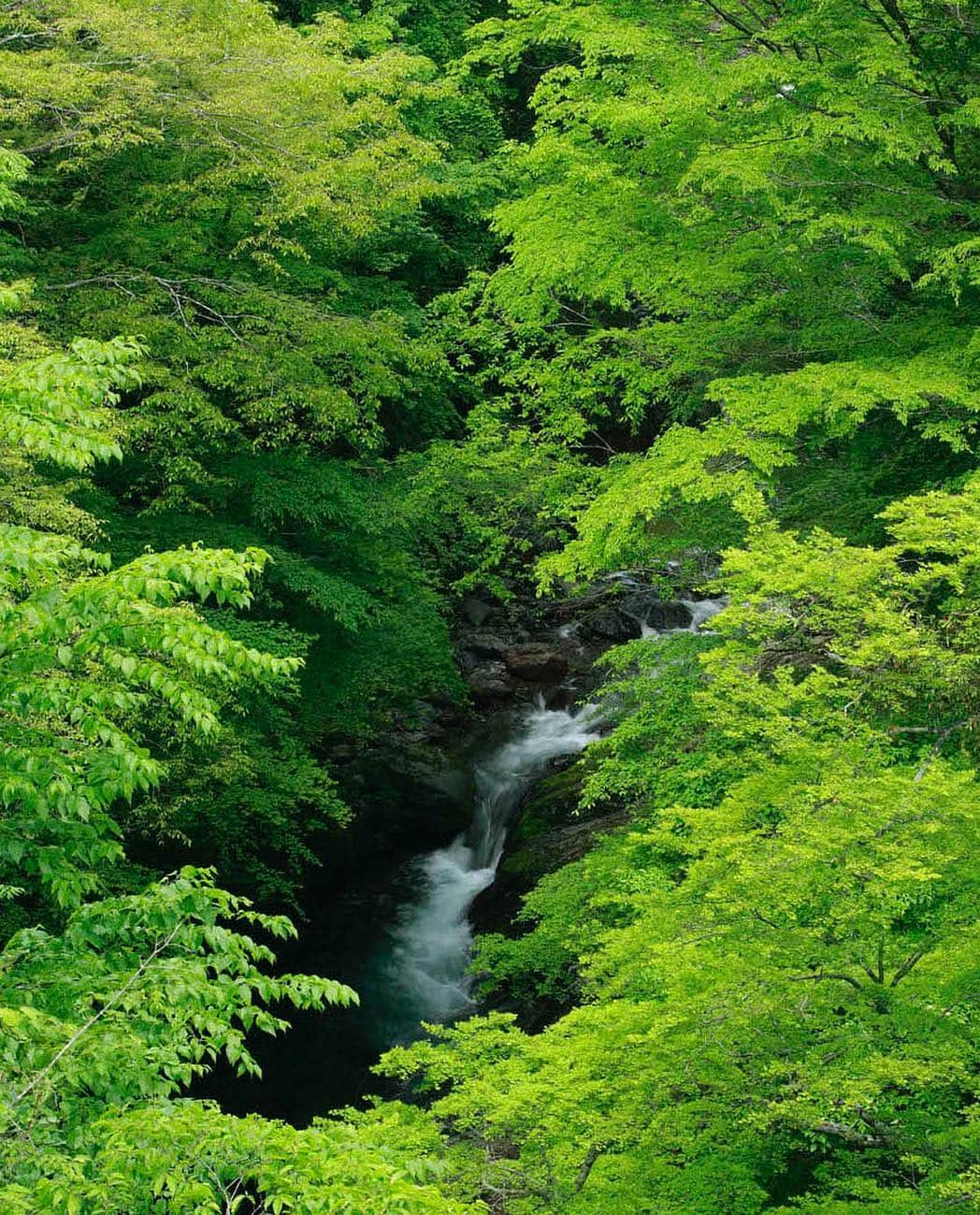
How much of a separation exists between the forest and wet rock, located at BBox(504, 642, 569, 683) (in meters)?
0.09

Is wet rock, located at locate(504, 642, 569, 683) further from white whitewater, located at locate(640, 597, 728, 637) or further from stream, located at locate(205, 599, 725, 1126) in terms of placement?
white whitewater, located at locate(640, 597, 728, 637)

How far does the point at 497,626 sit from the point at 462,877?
216 inches

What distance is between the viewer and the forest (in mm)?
4520

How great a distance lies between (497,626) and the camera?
758 inches

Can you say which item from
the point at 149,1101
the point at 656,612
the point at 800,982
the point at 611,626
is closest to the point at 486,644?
the point at 611,626

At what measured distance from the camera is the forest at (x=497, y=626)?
14.8 ft

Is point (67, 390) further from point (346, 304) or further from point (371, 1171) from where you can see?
point (346, 304)

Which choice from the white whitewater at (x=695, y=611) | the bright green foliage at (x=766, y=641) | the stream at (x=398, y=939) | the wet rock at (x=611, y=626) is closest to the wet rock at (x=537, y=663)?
the stream at (x=398, y=939)

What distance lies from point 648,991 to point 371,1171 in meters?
3.41

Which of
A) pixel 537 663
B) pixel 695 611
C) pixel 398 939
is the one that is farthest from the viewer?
pixel 695 611

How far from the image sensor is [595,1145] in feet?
15.8

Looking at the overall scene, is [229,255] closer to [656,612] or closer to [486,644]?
[486,644]

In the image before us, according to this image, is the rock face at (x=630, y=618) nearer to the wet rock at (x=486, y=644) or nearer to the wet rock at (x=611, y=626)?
the wet rock at (x=611, y=626)

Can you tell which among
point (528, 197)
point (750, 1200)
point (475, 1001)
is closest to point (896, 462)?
point (528, 197)
